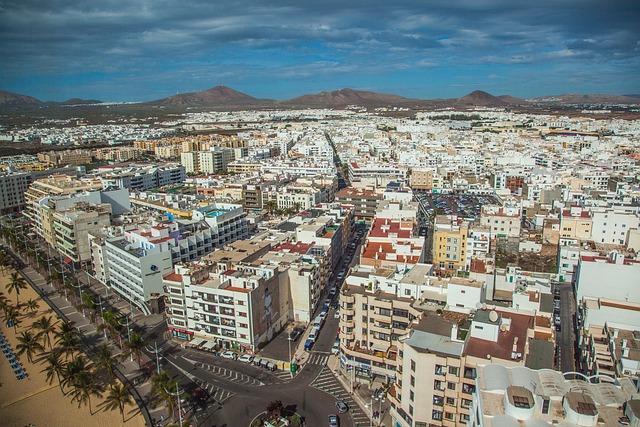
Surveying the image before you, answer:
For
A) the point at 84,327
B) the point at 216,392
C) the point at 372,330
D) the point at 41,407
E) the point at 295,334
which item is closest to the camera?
the point at 41,407

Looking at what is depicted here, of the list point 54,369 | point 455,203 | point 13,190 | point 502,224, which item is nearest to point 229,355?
point 54,369

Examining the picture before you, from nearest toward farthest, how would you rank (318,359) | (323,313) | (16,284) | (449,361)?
(449,361), (318,359), (323,313), (16,284)

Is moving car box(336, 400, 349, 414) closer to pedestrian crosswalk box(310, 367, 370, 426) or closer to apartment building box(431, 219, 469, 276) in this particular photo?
pedestrian crosswalk box(310, 367, 370, 426)

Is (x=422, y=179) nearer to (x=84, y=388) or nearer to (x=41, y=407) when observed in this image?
(x=84, y=388)

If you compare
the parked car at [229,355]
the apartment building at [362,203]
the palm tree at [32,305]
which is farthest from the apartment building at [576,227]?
the palm tree at [32,305]

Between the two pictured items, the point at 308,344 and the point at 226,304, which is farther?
the point at 308,344

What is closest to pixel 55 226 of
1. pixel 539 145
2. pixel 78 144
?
pixel 78 144
